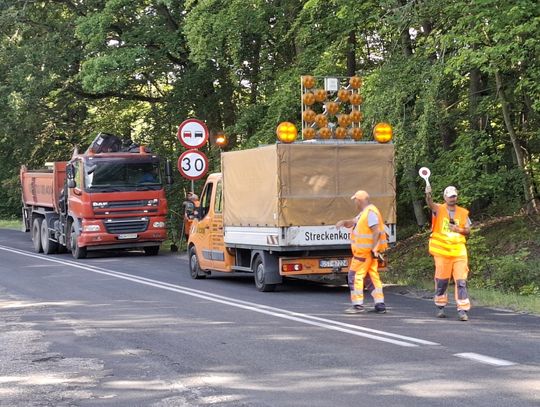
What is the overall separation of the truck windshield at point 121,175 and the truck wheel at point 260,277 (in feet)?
29.7

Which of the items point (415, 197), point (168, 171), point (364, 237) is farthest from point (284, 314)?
point (168, 171)

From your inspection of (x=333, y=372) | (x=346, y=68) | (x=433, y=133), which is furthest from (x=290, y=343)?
(x=346, y=68)

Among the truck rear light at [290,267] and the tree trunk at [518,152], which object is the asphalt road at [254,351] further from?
the tree trunk at [518,152]

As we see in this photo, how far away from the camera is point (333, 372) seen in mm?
7566

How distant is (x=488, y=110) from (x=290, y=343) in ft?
34.2

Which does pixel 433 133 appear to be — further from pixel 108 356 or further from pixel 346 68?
pixel 108 356

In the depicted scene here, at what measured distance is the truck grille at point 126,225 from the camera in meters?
22.5

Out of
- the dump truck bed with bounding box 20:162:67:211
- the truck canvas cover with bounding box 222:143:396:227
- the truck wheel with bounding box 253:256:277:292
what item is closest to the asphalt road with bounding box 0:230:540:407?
the truck wheel with bounding box 253:256:277:292

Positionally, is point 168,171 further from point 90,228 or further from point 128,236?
point 90,228

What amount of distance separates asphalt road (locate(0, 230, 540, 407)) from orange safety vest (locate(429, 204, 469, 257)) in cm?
87

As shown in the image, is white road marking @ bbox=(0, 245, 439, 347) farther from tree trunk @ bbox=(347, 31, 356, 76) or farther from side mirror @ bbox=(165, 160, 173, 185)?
tree trunk @ bbox=(347, 31, 356, 76)

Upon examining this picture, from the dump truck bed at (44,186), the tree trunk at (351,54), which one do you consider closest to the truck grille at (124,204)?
the dump truck bed at (44,186)

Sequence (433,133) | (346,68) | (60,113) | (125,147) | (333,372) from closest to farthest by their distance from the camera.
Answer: (333,372) < (433,133) < (346,68) < (125,147) < (60,113)

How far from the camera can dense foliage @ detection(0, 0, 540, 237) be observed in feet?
51.0
